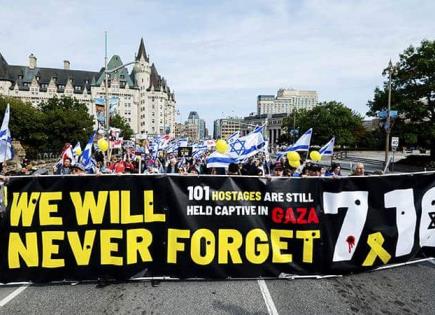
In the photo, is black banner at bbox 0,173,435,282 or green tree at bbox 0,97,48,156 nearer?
black banner at bbox 0,173,435,282

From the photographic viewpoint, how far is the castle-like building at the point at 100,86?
125312mm

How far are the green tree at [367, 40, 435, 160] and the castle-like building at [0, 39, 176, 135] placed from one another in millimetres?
93420

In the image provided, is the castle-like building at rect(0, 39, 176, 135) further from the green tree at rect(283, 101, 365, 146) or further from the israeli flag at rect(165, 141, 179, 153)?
the israeli flag at rect(165, 141, 179, 153)

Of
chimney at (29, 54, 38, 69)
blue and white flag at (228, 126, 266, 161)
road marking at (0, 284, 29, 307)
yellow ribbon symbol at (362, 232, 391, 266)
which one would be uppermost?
chimney at (29, 54, 38, 69)

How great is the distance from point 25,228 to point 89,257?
3.51 ft

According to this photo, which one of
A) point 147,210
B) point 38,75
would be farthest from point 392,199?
point 38,75

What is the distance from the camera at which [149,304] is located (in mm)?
4492

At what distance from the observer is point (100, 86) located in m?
138

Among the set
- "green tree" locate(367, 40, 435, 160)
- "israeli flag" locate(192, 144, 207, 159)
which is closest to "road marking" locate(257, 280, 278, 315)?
"israeli flag" locate(192, 144, 207, 159)

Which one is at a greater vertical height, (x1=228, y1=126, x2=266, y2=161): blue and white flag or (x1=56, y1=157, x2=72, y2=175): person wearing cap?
(x1=228, y1=126, x2=266, y2=161): blue and white flag

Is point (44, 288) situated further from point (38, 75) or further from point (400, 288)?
point (38, 75)

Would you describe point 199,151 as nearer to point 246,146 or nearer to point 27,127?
point 246,146

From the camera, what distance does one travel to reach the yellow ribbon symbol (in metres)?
5.51

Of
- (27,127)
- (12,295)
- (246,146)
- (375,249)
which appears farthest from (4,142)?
(27,127)
